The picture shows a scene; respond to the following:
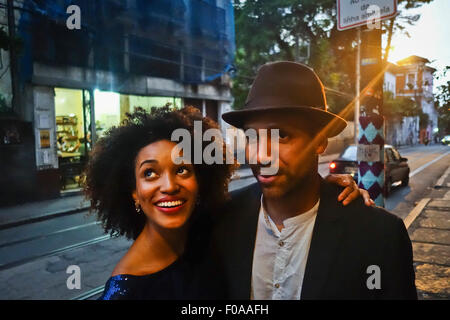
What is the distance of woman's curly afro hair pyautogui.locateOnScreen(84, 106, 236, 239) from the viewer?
2.12m

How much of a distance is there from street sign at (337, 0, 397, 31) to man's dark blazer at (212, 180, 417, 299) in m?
→ 2.61

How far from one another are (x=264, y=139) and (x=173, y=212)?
2.12ft

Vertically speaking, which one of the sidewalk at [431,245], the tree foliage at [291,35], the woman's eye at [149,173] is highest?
the tree foliage at [291,35]

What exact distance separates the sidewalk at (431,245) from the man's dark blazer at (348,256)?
9.29ft

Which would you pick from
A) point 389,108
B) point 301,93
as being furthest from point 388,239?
point 389,108

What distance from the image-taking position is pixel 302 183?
5.85ft

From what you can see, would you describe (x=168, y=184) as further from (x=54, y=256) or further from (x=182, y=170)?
(x=54, y=256)

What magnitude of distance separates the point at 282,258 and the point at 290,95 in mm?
829

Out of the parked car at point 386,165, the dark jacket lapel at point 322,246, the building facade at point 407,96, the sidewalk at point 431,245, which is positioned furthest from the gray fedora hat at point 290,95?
the building facade at point 407,96

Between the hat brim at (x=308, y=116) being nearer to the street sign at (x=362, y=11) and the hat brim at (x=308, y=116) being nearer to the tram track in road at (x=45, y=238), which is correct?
the street sign at (x=362, y=11)

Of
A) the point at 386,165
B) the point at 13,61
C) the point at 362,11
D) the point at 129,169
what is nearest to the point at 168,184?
the point at 129,169

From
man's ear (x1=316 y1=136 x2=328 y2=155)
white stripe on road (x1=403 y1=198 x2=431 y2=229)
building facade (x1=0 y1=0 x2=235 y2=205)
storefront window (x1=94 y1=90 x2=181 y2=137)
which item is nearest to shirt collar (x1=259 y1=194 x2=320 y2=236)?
man's ear (x1=316 y1=136 x2=328 y2=155)

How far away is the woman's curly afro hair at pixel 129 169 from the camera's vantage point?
2125 millimetres

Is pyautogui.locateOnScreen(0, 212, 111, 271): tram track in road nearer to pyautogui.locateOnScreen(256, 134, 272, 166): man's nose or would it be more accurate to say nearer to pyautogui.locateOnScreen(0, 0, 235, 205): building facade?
pyautogui.locateOnScreen(0, 0, 235, 205): building facade
